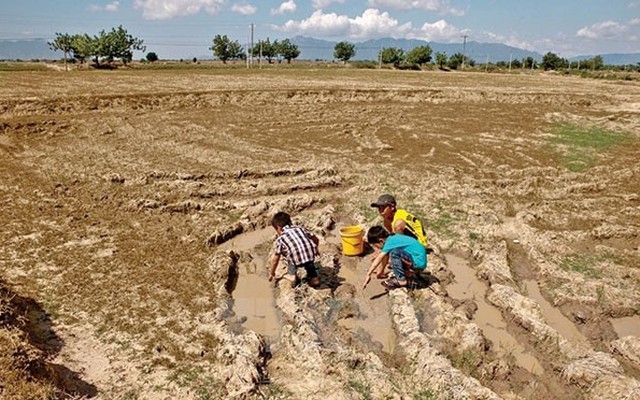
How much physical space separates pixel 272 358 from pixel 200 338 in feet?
3.25

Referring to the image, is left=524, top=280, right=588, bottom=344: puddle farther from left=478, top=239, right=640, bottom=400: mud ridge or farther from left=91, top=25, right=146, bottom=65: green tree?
left=91, top=25, right=146, bottom=65: green tree

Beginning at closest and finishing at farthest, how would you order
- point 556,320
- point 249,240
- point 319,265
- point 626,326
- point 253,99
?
point 626,326 < point 556,320 < point 319,265 < point 249,240 < point 253,99

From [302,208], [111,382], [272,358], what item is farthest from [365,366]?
[302,208]

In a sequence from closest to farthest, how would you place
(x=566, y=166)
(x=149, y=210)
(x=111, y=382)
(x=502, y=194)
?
(x=111, y=382) < (x=149, y=210) < (x=502, y=194) < (x=566, y=166)

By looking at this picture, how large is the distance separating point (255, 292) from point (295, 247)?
3.55 ft

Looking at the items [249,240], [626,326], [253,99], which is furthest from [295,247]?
[253,99]

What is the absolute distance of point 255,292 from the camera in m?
7.40

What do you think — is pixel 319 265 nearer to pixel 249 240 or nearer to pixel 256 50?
pixel 249 240

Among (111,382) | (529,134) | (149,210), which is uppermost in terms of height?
(529,134)

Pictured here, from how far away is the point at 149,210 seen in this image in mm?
10094

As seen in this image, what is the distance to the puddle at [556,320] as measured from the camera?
639cm

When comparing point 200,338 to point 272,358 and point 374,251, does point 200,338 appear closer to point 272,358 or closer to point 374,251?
point 272,358

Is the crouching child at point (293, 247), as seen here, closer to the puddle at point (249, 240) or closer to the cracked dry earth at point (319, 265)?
the cracked dry earth at point (319, 265)

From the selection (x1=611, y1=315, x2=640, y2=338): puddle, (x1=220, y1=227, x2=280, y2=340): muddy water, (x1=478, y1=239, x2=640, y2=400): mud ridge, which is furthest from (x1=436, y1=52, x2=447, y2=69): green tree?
(x1=478, y1=239, x2=640, y2=400): mud ridge
